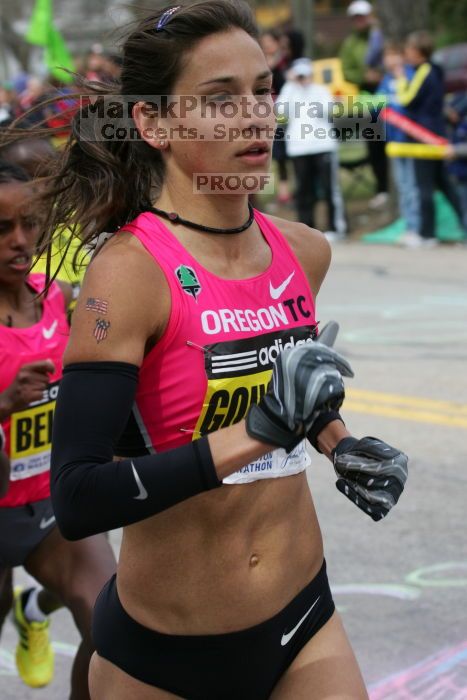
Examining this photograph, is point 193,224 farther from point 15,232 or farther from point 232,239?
point 15,232

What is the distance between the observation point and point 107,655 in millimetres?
2547

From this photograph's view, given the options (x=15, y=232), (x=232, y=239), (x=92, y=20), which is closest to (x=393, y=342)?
(x=15, y=232)

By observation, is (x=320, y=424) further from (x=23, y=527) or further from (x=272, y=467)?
(x=23, y=527)

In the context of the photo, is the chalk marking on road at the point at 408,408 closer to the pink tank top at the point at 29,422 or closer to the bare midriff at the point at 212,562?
the pink tank top at the point at 29,422

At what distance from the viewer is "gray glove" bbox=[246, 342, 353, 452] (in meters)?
2.08

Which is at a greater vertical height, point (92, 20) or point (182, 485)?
point (182, 485)

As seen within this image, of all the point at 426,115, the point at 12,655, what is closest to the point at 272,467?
the point at 12,655

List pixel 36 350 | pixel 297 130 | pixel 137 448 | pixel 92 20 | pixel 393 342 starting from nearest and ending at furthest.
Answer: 1. pixel 137 448
2. pixel 36 350
3. pixel 393 342
4. pixel 297 130
5. pixel 92 20

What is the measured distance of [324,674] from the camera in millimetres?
2506

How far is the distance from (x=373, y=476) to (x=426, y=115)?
37.3ft

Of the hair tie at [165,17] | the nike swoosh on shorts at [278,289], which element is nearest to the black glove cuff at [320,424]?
the nike swoosh on shorts at [278,289]

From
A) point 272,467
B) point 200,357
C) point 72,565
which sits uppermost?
point 200,357

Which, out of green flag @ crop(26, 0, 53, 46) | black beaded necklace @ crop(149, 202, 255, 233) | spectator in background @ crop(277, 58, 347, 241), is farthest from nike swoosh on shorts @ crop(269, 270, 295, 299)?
green flag @ crop(26, 0, 53, 46)

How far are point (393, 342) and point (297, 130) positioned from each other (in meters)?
5.61
